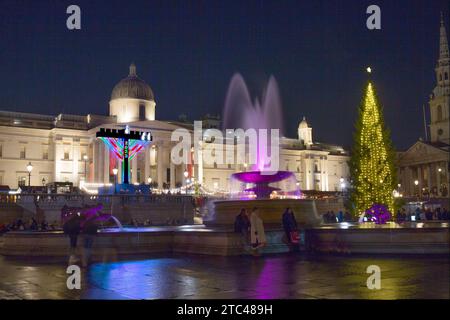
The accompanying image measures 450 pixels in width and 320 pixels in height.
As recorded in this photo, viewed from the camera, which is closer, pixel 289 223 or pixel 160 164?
pixel 289 223

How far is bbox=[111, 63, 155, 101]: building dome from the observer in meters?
75.8

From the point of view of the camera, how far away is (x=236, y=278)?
10359 mm

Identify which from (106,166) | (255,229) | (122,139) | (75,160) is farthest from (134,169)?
(255,229)

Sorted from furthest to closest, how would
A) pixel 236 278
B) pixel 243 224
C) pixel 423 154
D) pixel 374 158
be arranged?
1. pixel 423 154
2. pixel 374 158
3. pixel 243 224
4. pixel 236 278

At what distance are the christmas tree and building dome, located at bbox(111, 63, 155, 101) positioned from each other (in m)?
52.4

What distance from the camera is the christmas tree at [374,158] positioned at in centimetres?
2786

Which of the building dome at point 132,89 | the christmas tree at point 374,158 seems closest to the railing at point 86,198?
the christmas tree at point 374,158

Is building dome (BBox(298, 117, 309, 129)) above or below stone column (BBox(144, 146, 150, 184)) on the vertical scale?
above

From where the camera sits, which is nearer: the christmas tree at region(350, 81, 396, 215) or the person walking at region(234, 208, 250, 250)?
the person walking at region(234, 208, 250, 250)

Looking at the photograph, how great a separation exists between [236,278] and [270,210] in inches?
374

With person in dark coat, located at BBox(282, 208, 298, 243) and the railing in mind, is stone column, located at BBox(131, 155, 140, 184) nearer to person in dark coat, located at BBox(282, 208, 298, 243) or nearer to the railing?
the railing

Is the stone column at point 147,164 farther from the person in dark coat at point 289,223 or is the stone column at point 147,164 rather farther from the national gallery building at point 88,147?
the person in dark coat at point 289,223

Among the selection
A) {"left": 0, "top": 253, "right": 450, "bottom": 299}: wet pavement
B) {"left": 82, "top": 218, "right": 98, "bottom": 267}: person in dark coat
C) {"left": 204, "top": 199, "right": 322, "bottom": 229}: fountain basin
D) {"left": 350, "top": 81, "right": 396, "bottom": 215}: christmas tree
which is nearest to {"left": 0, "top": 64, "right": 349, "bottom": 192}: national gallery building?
{"left": 350, "top": 81, "right": 396, "bottom": 215}: christmas tree

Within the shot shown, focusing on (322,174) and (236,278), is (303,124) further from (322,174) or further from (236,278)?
(236,278)
